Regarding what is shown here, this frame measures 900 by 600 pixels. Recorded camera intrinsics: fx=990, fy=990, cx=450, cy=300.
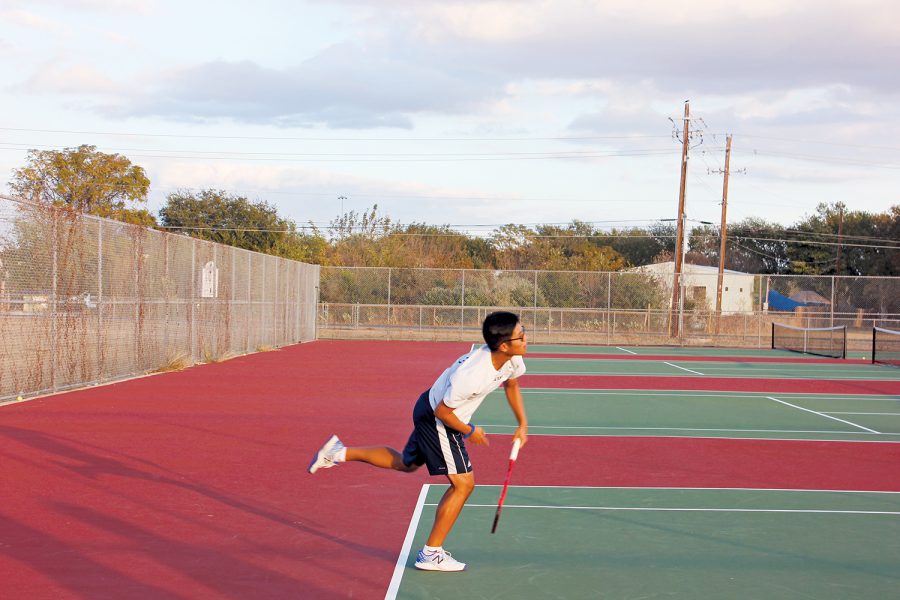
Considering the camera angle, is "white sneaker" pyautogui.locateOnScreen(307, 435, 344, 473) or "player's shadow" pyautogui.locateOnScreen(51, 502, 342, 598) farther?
"white sneaker" pyautogui.locateOnScreen(307, 435, 344, 473)

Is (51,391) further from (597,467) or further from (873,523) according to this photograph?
(873,523)

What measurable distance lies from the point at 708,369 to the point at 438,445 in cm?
2085

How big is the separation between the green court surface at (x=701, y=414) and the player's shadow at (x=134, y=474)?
5005 mm

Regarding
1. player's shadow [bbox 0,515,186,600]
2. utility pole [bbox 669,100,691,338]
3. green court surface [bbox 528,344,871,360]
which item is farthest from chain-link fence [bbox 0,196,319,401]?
utility pole [bbox 669,100,691,338]

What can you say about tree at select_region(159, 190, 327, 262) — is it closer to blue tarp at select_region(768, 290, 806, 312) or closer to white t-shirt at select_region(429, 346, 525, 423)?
blue tarp at select_region(768, 290, 806, 312)

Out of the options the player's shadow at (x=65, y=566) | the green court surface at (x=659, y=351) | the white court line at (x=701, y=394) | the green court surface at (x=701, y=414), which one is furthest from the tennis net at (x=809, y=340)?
the player's shadow at (x=65, y=566)

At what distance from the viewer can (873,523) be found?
312 inches

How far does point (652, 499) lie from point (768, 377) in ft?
52.0

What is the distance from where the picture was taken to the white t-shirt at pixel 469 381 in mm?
6102

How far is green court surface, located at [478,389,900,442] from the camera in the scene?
13.4 m

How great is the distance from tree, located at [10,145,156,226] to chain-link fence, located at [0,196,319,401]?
92.8ft

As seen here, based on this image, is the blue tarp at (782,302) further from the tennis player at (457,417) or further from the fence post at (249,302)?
the tennis player at (457,417)

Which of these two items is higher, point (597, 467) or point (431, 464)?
point (431, 464)

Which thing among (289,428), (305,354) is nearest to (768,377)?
(305,354)
